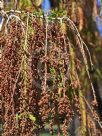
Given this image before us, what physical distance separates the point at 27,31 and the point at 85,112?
38.8 inches

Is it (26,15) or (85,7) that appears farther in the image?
(85,7)

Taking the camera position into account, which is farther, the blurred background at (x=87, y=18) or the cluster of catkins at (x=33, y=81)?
the blurred background at (x=87, y=18)

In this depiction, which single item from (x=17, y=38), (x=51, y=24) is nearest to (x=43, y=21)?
(x=51, y=24)

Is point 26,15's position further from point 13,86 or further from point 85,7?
point 85,7

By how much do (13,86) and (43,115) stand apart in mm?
168

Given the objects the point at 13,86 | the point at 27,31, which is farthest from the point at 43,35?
the point at 13,86

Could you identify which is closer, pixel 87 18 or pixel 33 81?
pixel 33 81

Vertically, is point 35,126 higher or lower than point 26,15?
lower

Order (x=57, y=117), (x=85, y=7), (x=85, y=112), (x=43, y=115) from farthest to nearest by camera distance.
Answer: (x=85, y=7) → (x=85, y=112) → (x=57, y=117) → (x=43, y=115)

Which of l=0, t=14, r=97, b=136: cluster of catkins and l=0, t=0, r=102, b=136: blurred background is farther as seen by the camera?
l=0, t=0, r=102, b=136: blurred background

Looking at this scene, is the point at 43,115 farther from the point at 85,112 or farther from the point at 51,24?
the point at 85,112

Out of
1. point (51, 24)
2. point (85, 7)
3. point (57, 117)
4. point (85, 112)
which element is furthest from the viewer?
point (85, 7)

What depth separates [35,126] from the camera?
187 centimetres

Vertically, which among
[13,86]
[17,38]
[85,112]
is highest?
[17,38]
